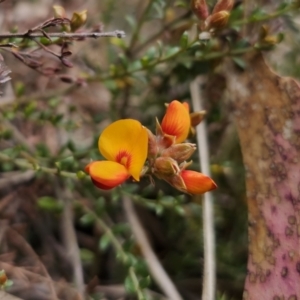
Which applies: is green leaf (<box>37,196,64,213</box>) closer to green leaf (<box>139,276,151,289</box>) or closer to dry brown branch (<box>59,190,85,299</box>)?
dry brown branch (<box>59,190,85,299</box>)

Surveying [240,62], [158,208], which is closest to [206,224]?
[158,208]

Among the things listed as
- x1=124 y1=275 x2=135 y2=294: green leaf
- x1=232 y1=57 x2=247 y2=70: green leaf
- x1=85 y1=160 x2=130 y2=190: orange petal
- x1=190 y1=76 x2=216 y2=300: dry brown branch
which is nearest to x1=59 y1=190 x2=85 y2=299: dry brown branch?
x1=124 y1=275 x2=135 y2=294: green leaf

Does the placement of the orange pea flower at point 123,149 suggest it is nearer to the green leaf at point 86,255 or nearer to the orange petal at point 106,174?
the orange petal at point 106,174

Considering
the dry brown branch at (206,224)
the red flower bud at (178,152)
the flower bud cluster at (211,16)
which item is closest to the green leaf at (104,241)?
the dry brown branch at (206,224)

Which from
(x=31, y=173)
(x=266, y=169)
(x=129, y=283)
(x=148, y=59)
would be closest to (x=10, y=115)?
(x=31, y=173)

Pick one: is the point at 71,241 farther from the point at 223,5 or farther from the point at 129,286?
the point at 223,5

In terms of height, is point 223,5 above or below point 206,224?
above

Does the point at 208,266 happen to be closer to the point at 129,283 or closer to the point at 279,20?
the point at 129,283
